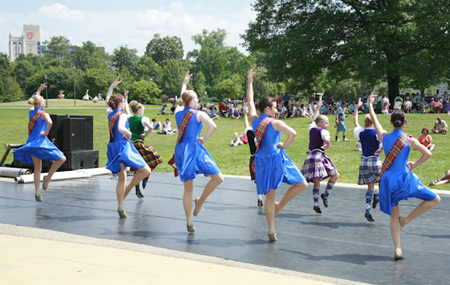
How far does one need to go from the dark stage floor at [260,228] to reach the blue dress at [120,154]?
2.73 feet

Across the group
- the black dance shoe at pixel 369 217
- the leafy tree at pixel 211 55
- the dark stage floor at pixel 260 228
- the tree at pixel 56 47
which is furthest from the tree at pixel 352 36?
the tree at pixel 56 47

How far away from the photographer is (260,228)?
7457mm

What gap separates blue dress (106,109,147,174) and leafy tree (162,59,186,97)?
75313mm

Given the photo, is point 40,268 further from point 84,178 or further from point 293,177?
point 84,178

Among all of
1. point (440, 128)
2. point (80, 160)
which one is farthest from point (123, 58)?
point (80, 160)

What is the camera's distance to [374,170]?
8.35 m

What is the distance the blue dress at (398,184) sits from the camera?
586cm

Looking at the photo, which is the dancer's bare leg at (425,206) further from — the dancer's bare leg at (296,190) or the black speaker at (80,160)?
the black speaker at (80,160)

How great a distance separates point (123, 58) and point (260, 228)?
12848cm

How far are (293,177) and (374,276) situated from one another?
1887 mm

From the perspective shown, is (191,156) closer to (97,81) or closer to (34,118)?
(34,118)

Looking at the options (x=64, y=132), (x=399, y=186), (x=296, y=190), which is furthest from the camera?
(x=64, y=132)

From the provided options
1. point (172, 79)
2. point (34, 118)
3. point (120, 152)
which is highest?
point (172, 79)

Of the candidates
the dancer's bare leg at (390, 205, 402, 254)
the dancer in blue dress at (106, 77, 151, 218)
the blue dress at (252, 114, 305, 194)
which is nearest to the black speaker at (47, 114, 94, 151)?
the dancer in blue dress at (106, 77, 151, 218)
